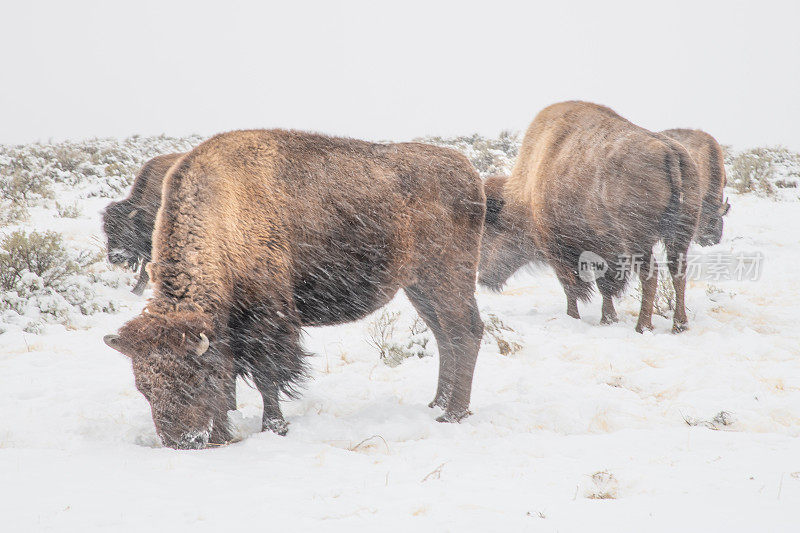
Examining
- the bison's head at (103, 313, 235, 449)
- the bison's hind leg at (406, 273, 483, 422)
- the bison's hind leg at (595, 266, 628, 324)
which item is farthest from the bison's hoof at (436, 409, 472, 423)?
the bison's hind leg at (595, 266, 628, 324)

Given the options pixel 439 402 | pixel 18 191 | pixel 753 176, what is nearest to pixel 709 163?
pixel 439 402

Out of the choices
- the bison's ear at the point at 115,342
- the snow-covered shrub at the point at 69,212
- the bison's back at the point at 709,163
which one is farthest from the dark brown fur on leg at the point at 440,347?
the snow-covered shrub at the point at 69,212

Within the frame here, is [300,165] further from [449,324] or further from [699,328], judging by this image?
[699,328]

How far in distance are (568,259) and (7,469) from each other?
19.3 ft

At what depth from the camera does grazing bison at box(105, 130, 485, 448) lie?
9.84 ft

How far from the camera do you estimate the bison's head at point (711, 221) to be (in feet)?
27.6

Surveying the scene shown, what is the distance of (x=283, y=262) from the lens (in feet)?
11.6

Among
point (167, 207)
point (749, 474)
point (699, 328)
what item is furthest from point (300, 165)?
point (699, 328)

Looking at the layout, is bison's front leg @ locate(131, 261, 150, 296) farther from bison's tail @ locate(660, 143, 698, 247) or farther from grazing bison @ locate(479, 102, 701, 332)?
bison's tail @ locate(660, 143, 698, 247)

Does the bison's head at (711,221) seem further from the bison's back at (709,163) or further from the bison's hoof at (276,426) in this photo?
the bison's hoof at (276,426)

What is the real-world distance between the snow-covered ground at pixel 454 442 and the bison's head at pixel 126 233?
1714 millimetres

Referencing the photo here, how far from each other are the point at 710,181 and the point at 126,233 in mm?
8426

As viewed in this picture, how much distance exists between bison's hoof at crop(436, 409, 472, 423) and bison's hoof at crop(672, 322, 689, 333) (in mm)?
3227

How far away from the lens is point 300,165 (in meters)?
3.78
